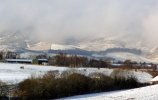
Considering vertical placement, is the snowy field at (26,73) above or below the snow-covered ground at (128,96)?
above

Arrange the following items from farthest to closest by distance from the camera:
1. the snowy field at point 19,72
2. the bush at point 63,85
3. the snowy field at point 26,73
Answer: the snowy field at point 26,73, the snowy field at point 19,72, the bush at point 63,85

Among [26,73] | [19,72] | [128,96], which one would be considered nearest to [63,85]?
[128,96]

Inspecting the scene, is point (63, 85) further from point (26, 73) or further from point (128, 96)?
point (26, 73)

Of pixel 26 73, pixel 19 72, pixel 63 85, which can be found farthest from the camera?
pixel 19 72

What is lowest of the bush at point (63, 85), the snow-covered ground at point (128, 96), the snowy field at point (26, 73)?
the snow-covered ground at point (128, 96)

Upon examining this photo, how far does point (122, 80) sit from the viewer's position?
71.1 m

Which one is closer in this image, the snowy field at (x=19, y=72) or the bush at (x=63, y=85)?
the bush at (x=63, y=85)

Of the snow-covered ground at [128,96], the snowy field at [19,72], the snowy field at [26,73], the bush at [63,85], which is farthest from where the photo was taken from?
the snowy field at [26,73]

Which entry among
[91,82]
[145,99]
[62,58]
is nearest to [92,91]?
[91,82]

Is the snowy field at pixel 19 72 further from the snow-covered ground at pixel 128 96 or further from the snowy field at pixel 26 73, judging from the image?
the snow-covered ground at pixel 128 96

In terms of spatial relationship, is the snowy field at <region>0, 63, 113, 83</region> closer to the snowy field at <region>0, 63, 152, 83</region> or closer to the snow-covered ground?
the snowy field at <region>0, 63, 152, 83</region>

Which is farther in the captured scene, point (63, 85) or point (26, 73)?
point (26, 73)

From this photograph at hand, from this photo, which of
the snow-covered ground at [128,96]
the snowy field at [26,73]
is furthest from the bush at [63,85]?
the snowy field at [26,73]

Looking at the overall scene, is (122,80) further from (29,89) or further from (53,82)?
(29,89)
